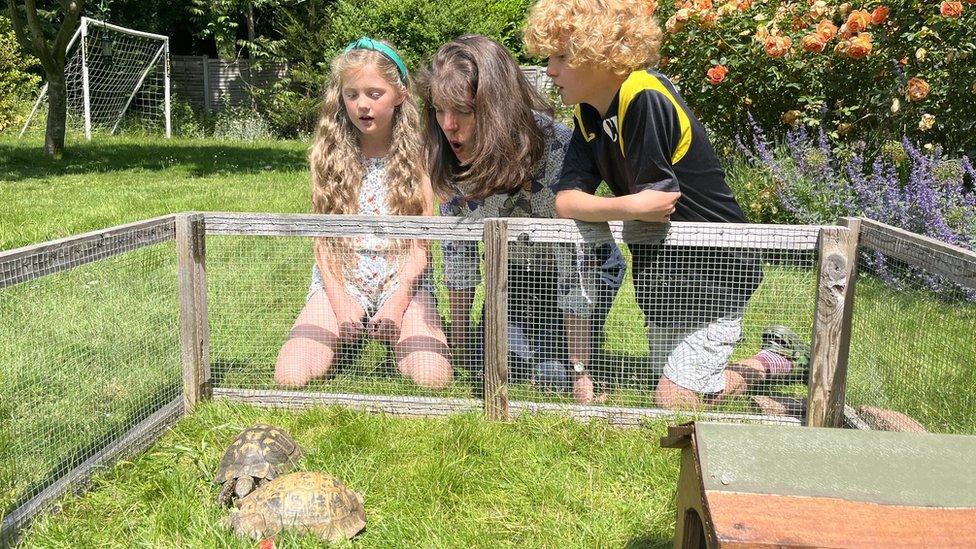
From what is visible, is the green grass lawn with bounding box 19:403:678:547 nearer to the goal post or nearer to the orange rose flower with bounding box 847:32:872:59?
the orange rose flower with bounding box 847:32:872:59

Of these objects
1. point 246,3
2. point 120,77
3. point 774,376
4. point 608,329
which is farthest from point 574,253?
point 246,3

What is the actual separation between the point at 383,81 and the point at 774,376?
226cm

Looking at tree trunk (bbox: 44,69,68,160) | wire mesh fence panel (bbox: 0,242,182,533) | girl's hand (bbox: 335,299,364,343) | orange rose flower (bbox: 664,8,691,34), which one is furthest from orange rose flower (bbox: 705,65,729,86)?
tree trunk (bbox: 44,69,68,160)

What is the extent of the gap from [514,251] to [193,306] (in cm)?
147

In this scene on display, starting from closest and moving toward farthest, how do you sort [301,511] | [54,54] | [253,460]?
[301,511]
[253,460]
[54,54]

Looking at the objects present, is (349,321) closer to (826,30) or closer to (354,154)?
(354,154)

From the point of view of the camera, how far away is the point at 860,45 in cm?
518

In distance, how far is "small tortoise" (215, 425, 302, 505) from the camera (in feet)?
9.02

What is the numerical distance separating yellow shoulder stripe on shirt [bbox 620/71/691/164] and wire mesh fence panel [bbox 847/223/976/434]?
0.78 m

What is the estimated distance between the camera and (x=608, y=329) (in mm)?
3445

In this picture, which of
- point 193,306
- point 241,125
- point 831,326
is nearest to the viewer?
point 831,326

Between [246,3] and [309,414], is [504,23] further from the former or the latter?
[309,414]

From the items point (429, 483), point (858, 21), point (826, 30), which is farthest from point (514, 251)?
point (858, 21)

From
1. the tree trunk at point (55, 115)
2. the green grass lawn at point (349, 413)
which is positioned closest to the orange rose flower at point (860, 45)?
the green grass lawn at point (349, 413)
